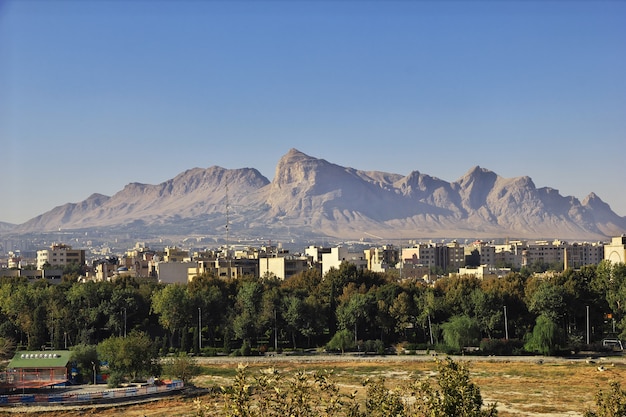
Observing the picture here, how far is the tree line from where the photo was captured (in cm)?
6806

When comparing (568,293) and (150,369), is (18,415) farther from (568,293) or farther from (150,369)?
(568,293)

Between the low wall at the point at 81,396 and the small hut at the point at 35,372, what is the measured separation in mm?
2823

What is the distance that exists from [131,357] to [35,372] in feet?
18.5

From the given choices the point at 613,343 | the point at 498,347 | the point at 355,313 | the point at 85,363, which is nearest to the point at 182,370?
the point at 85,363

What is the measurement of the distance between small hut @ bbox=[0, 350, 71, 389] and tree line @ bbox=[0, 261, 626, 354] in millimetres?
15851

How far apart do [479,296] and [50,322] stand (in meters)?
35.3

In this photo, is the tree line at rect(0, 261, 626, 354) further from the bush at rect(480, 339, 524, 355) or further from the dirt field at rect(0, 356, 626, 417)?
the dirt field at rect(0, 356, 626, 417)

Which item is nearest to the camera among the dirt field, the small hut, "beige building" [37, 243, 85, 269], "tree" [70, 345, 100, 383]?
the dirt field

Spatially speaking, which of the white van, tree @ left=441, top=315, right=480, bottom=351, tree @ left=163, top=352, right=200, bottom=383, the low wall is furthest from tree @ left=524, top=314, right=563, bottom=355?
the low wall

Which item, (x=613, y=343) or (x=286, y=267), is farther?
(x=286, y=267)

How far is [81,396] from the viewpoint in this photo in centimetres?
4438

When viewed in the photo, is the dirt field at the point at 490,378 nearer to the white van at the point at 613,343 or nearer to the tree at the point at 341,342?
the tree at the point at 341,342

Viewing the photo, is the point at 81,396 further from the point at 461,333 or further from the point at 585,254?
the point at 585,254

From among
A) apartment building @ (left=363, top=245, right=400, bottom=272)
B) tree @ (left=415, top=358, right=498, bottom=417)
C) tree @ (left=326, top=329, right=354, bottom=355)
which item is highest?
apartment building @ (left=363, top=245, right=400, bottom=272)
